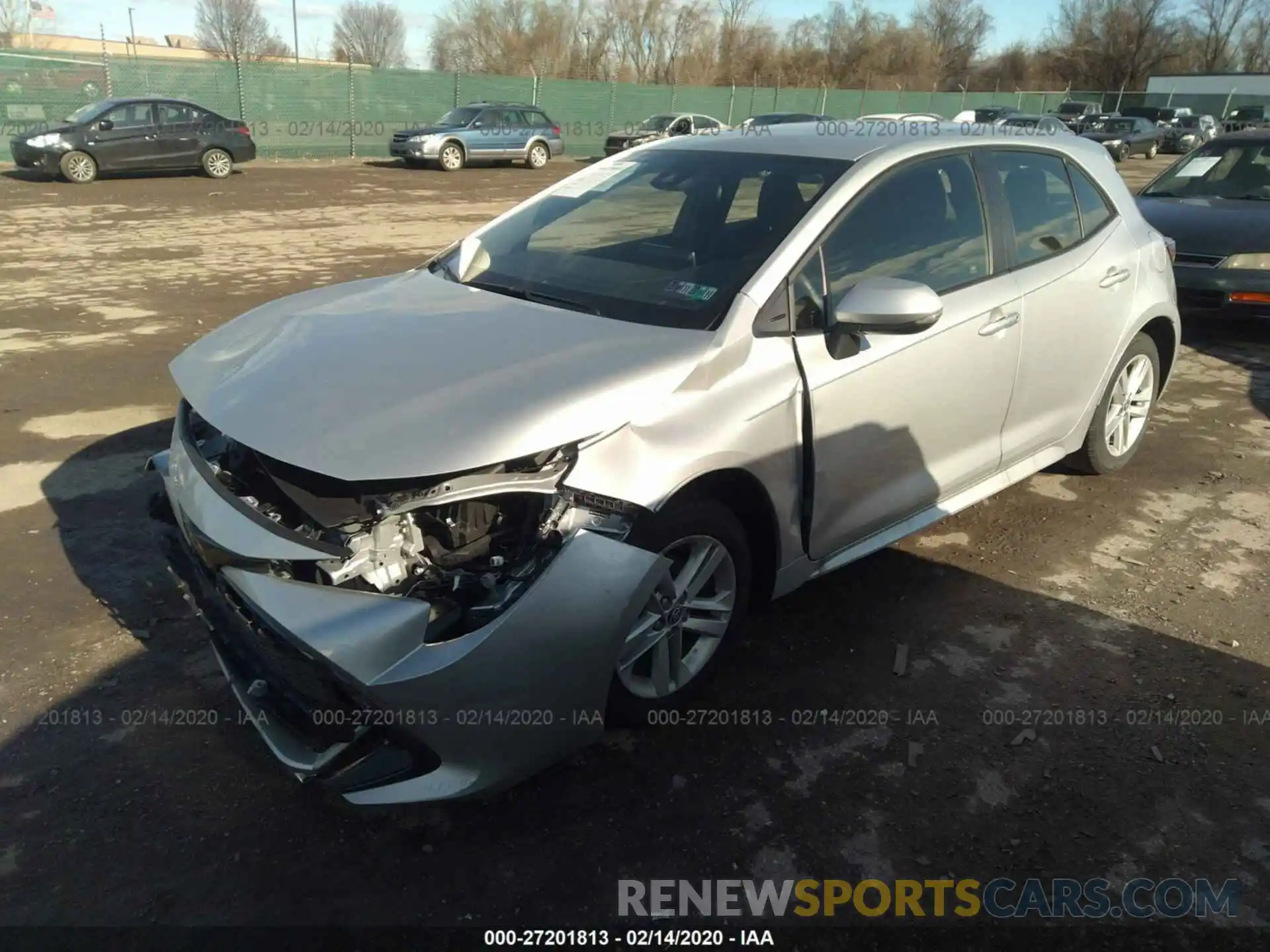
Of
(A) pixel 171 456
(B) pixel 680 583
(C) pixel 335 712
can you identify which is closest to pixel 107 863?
(C) pixel 335 712

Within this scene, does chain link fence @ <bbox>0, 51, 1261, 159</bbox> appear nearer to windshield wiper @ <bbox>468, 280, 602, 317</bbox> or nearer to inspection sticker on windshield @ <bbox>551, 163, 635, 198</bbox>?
inspection sticker on windshield @ <bbox>551, 163, 635, 198</bbox>

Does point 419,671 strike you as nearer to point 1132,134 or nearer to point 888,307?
point 888,307

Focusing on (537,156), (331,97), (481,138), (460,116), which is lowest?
(537,156)

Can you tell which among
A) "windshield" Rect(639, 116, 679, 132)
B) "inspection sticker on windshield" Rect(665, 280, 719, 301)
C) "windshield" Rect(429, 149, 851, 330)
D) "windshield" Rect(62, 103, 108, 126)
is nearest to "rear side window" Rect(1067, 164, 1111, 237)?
"windshield" Rect(429, 149, 851, 330)

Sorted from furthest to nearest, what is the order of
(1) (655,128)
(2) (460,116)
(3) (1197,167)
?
(1) (655,128), (2) (460,116), (3) (1197,167)

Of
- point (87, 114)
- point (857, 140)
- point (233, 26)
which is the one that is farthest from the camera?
point (233, 26)

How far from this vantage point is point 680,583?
2.81 m

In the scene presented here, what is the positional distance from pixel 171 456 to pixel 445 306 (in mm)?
1022

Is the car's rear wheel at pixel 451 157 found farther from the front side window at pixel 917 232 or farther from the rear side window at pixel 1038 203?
the front side window at pixel 917 232

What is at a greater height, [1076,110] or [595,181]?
[1076,110]

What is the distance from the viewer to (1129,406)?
4.89 metres

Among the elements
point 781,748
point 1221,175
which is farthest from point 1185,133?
point 781,748

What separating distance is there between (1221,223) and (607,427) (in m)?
7.25

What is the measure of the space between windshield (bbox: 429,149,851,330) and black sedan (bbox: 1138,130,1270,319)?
537 cm
